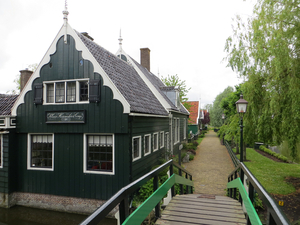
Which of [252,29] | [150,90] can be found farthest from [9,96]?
[252,29]

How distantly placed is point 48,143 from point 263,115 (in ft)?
34.6

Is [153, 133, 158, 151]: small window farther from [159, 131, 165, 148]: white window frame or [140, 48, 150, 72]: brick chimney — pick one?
[140, 48, 150, 72]: brick chimney

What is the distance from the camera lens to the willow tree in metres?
8.18

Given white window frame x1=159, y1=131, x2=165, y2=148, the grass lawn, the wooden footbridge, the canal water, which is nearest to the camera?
the wooden footbridge

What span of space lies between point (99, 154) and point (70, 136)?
5.70 ft

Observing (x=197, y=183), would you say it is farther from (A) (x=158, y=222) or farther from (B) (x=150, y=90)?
(A) (x=158, y=222)

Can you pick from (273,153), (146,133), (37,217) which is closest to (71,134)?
(146,133)

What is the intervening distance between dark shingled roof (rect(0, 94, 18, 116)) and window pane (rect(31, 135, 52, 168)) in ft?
Answer: 8.44

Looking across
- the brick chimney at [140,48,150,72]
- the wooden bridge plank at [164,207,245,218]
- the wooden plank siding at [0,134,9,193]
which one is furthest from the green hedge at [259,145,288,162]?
the wooden plank siding at [0,134,9,193]

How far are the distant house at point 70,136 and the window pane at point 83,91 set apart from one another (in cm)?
5

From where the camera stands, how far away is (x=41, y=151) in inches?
430

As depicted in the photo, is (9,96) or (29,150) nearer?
(29,150)

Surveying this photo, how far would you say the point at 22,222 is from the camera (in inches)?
364

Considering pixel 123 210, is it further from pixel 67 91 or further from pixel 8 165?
pixel 8 165
